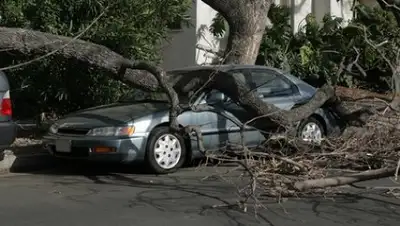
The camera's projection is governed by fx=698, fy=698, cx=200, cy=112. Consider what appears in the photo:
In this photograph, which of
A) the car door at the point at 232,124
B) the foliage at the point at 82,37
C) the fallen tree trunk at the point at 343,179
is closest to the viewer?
the fallen tree trunk at the point at 343,179

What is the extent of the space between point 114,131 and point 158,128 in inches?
25.5

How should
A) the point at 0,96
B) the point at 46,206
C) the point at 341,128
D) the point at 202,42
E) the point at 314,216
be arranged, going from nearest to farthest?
1. the point at 314,216
2. the point at 46,206
3. the point at 0,96
4. the point at 341,128
5. the point at 202,42

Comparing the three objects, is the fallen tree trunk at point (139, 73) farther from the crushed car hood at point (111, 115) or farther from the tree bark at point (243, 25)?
the tree bark at point (243, 25)

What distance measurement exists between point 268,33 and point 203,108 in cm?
786

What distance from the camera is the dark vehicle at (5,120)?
30.9ft

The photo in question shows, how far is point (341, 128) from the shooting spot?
10.5 metres

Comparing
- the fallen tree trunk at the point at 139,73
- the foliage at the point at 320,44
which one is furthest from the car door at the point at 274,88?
the foliage at the point at 320,44

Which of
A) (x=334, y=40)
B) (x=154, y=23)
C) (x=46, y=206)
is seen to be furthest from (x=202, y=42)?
(x=46, y=206)

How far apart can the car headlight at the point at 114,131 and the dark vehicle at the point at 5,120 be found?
44.8 inches

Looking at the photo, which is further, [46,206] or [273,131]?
[273,131]

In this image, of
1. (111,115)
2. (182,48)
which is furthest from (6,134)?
(182,48)

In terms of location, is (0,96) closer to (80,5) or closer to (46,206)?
(46,206)

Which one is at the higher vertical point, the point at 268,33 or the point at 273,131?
the point at 268,33

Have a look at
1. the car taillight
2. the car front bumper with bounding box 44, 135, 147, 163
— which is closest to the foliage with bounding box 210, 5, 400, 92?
the car front bumper with bounding box 44, 135, 147, 163
